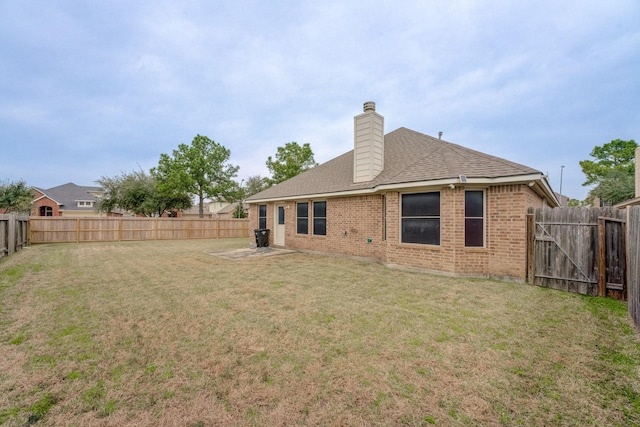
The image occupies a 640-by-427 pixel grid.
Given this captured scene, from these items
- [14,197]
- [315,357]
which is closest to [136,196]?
[14,197]

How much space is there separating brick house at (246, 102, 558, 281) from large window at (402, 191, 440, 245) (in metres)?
0.03

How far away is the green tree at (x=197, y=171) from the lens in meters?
28.8

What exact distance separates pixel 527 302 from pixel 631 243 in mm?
1837

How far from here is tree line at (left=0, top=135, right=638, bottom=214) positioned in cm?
2842

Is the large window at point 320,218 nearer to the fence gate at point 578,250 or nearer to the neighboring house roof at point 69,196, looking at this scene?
the fence gate at point 578,250

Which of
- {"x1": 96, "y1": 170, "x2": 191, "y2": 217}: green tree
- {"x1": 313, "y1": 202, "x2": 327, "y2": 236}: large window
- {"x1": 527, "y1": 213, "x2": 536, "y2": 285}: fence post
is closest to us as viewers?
{"x1": 527, "y1": 213, "x2": 536, "y2": 285}: fence post

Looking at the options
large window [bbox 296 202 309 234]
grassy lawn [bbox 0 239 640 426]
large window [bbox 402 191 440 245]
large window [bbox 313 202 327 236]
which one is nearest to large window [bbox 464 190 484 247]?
large window [bbox 402 191 440 245]

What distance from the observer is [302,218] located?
478 inches

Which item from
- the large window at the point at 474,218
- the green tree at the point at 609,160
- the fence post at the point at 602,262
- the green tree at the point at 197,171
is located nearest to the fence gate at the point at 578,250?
the fence post at the point at 602,262

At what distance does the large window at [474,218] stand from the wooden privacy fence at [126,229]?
19.8 m

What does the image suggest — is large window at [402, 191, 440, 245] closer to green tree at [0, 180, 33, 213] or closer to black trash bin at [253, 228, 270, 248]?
black trash bin at [253, 228, 270, 248]

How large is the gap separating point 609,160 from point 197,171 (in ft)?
175

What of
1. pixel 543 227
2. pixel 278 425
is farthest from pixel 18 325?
pixel 543 227

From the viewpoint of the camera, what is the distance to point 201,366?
110 inches
